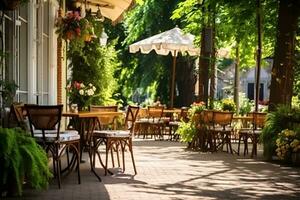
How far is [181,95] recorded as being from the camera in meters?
22.8

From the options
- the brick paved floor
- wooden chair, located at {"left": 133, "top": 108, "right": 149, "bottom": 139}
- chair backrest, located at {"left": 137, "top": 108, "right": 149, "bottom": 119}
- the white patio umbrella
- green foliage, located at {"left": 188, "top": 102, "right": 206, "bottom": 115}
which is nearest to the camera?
the brick paved floor

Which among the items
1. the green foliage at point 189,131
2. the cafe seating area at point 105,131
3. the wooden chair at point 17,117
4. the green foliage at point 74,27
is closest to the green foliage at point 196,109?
the cafe seating area at point 105,131

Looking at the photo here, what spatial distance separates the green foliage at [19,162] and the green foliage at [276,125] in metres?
5.60

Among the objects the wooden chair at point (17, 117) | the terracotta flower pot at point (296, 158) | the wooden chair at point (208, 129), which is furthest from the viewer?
the wooden chair at point (208, 129)

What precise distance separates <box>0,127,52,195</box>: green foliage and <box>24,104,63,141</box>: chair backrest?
57 centimetres

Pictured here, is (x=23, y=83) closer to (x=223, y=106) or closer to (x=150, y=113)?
(x=223, y=106)

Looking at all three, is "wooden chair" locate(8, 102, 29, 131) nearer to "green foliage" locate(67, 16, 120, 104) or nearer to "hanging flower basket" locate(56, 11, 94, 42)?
"hanging flower basket" locate(56, 11, 94, 42)

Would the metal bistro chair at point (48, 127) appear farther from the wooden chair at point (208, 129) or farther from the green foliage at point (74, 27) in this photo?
the wooden chair at point (208, 129)

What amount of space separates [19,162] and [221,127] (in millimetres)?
7311

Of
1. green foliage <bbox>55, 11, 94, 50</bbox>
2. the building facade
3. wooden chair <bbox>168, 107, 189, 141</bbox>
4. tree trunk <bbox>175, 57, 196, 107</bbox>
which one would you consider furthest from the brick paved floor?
tree trunk <bbox>175, 57, 196, 107</bbox>

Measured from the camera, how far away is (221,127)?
12.7 meters

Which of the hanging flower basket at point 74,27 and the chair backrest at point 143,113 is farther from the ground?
the hanging flower basket at point 74,27

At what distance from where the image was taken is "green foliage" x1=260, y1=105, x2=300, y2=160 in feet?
35.3

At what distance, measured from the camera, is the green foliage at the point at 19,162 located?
19.3 feet
